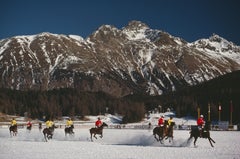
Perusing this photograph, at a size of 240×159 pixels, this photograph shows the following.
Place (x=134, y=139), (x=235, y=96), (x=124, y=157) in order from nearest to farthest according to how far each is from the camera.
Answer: (x=124, y=157) < (x=134, y=139) < (x=235, y=96)

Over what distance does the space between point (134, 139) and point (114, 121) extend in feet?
479

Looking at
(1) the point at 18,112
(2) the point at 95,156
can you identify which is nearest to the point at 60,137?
(2) the point at 95,156

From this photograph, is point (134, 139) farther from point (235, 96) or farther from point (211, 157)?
point (235, 96)

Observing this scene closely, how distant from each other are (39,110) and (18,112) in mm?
10127

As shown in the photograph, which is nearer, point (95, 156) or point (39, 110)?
point (95, 156)

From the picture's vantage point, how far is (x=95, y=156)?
979 inches

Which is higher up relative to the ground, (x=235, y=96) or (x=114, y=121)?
(x=235, y=96)

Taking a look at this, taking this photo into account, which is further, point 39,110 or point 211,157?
point 39,110

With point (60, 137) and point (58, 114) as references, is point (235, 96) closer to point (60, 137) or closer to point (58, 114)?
point (58, 114)

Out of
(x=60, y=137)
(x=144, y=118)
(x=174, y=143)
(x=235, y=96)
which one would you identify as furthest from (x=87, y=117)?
(x=174, y=143)

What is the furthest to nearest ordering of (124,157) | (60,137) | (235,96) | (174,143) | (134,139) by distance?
(235,96), (60,137), (134,139), (174,143), (124,157)

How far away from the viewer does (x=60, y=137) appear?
48688 millimetres

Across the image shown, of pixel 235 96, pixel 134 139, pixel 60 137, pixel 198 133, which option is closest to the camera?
pixel 198 133

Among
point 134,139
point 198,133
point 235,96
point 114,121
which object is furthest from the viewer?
point 114,121
